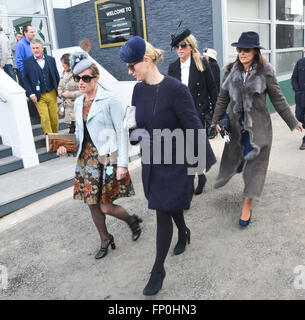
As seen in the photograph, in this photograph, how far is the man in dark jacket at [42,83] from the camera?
18.9 feet

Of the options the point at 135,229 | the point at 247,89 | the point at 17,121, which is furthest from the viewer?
the point at 17,121

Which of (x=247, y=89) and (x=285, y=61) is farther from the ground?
(x=285, y=61)

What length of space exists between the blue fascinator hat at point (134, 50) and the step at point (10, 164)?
156 inches

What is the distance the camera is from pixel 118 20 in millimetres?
8656

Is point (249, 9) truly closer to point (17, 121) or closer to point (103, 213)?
point (17, 121)

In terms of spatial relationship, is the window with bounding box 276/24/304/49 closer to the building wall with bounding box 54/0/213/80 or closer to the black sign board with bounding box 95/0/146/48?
the building wall with bounding box 54/0/213/80

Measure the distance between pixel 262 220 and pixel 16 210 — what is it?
10.5 feet

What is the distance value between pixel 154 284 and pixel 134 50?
1696mm

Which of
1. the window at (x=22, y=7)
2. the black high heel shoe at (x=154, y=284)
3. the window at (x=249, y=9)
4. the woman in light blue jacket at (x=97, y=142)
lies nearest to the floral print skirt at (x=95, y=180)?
the woman in light blue jacket at (x=97, y=142)

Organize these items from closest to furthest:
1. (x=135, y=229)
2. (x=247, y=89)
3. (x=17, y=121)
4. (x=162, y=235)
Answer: (x=162, y=235) → (x=247, y=89) → (x=135, y=229) → (x=17, y=121)

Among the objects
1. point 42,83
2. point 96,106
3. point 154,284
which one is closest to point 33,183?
point 42,83

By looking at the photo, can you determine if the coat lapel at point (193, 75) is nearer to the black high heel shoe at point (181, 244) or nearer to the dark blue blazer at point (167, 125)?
the dark blue blazer at point (167, 125)

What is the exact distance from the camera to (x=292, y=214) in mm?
3432

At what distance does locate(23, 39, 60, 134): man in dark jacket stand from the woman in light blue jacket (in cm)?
345
